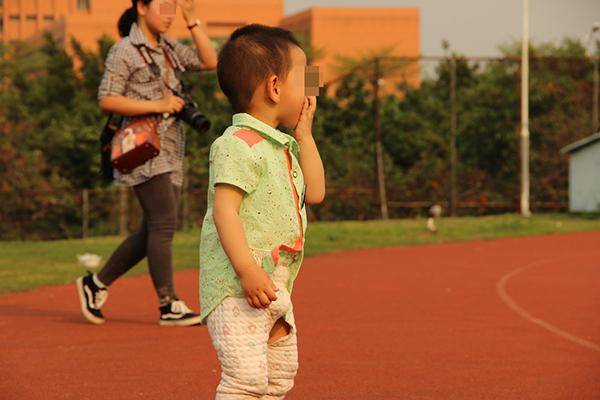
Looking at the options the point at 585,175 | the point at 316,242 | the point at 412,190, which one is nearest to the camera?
the point at 316,242

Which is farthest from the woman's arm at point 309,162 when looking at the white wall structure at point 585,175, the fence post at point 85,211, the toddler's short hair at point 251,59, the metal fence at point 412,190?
the white wall structure at point 585,175

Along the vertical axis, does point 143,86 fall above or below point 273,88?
above

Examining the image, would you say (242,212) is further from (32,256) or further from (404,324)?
(32,256)

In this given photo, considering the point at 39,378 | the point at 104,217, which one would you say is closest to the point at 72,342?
the point at 39,378

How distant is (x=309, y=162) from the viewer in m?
4.14

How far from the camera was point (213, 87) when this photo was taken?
113 feet

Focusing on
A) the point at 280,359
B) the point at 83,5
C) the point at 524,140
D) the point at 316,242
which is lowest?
the point at 316,242

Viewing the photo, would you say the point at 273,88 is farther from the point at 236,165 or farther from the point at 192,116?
the point at 192,116

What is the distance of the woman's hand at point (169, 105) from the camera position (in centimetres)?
757

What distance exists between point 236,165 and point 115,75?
4.06 meters

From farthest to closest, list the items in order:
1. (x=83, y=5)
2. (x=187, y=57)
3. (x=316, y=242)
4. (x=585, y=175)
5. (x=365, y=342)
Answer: (x=83, y=5)
(x=585, y=175)
(x=316, y=242)
(x=187, y=57)
(x=365, y=342)

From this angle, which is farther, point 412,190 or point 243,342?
point 412,190

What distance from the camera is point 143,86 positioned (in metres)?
7.79

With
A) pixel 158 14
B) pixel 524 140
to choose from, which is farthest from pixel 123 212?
pixel 158 14
